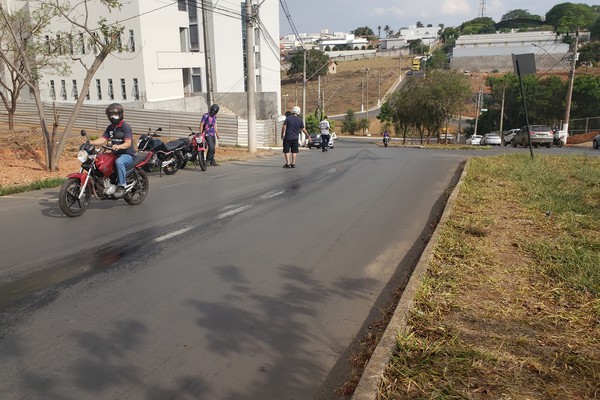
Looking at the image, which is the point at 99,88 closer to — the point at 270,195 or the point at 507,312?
the point at 270,195

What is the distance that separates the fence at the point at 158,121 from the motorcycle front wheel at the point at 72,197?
18127 millimetres

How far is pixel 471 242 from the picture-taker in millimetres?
6016

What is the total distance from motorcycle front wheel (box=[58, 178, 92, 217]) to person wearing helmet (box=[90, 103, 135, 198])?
20.5 inches

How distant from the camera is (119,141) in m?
8.65

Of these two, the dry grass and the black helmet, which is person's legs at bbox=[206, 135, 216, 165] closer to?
the black helmet

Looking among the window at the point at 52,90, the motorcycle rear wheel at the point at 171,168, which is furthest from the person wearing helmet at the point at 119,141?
the window at the point at 52,90

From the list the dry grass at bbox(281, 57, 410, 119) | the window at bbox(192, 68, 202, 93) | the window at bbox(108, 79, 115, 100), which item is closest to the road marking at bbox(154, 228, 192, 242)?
the window at bbox(108, 79, 115, 100)

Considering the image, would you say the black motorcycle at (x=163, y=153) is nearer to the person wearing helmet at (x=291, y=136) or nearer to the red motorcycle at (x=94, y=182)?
the person wearing helmet at (x=291, y=136)

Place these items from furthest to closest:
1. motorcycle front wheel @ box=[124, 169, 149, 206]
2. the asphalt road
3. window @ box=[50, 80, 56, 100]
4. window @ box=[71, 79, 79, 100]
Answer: window @ box=[50, 80, 56, 100] → window @ box=[71, 79, 79, 100] → motorcycle front wheel @ box=[124, 169, 149, 206] → the asphalt road

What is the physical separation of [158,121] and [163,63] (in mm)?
11984

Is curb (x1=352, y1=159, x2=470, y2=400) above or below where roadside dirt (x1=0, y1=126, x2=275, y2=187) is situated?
below

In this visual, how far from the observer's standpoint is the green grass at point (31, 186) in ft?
33.5

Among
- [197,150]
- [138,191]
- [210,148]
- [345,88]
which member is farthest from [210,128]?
[345,88]

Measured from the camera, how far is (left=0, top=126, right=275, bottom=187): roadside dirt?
39.1 feet
